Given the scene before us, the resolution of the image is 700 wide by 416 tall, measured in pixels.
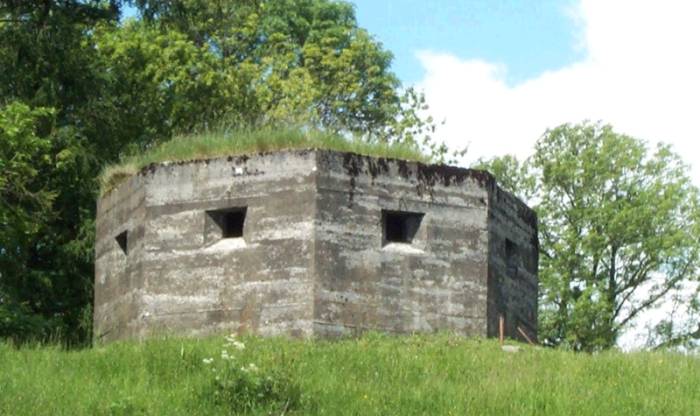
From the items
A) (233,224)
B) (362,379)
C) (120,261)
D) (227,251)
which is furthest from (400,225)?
(362,379)

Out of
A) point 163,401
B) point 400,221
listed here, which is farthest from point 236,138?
point 163,401

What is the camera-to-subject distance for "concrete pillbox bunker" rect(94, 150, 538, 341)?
17266 mm

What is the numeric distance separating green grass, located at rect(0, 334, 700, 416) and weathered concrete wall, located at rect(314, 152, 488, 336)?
724mm

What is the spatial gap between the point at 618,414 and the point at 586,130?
20.9m

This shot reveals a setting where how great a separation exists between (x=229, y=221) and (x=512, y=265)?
3.70 m

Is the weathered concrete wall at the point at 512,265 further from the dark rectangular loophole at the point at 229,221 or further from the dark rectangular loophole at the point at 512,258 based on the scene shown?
the dark rectangular loophole at the point at 229,221

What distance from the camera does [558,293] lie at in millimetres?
31047

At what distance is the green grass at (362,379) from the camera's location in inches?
512

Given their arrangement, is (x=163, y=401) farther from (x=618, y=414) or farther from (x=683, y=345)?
(x=683, y=345)

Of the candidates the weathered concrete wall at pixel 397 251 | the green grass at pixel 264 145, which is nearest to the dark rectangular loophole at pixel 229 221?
the green grass at pixel 264 145

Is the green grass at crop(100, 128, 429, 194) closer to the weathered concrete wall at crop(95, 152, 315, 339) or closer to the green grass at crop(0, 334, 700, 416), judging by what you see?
the weathered concrete wall at crop(95, 152, 315, 339)

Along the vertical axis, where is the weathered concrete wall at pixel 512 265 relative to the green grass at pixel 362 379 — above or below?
above

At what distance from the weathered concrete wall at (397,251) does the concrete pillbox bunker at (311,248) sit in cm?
1

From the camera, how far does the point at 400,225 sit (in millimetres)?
18062
